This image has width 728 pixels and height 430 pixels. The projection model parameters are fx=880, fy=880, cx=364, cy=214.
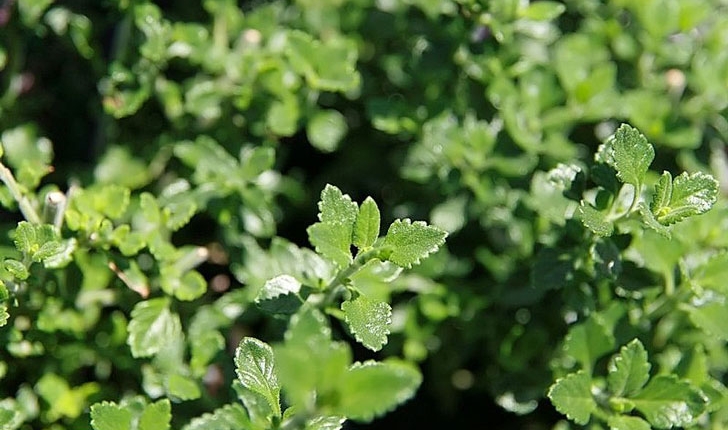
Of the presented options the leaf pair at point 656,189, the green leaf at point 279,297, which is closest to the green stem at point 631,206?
the leaf pair at point 656,189

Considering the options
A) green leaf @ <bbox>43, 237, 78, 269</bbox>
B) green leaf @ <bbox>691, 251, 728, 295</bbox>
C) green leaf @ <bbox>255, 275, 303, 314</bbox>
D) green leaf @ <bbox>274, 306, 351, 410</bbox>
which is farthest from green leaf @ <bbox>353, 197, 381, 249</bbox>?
green leaf @ <bbox>691, 251, 728, 295</bbox>

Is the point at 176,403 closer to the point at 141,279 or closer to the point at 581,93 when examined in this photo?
the point at 141,279

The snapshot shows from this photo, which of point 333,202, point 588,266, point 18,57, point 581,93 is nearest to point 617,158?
point 588,266

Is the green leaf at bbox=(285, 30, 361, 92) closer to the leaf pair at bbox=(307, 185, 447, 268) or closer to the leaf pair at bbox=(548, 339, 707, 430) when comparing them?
the leaf pair at bbox=(307, 185, 447, 268)

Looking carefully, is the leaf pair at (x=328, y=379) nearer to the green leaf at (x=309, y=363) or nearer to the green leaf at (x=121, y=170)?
the green leaf at (x=309, y=363)

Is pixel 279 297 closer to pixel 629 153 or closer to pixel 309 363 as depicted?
pixel 309 363

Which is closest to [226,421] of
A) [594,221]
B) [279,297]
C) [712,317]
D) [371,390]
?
[279,297]
